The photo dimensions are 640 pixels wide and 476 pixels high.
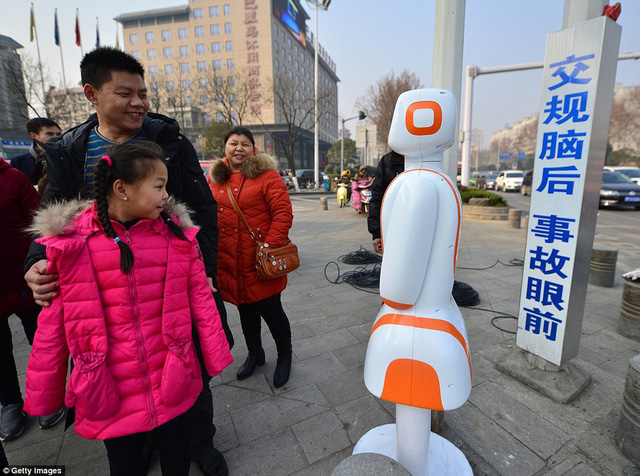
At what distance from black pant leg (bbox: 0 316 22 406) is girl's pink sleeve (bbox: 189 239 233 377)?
61.5 inches

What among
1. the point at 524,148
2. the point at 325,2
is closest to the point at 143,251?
the point at 325,2

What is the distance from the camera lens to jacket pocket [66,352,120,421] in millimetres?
1198

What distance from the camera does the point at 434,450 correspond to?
176 cm

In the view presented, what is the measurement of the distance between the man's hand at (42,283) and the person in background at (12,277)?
3.63ft

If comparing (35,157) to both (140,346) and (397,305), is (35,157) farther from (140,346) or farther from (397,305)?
(397,305)

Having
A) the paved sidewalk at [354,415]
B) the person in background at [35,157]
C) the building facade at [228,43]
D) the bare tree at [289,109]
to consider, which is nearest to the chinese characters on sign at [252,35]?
the building facade at [228,43]

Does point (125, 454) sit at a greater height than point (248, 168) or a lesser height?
lesser

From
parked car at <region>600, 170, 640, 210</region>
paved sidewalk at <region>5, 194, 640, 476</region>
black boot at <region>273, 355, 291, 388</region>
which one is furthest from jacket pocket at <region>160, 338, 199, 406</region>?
parked car at <region>600, 170, 640, 210</region>

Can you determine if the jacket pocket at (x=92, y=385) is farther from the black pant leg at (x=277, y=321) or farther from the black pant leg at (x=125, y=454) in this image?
the black pant leg at (x=277, y=321)

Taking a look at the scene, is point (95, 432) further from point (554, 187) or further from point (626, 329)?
point (626, 329)

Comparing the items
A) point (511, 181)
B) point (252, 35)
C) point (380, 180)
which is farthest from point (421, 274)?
point (252, 35)

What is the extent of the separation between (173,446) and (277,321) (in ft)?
3.72

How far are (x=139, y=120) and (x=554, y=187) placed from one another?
260cm

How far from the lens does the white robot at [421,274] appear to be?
1323 millimetres
